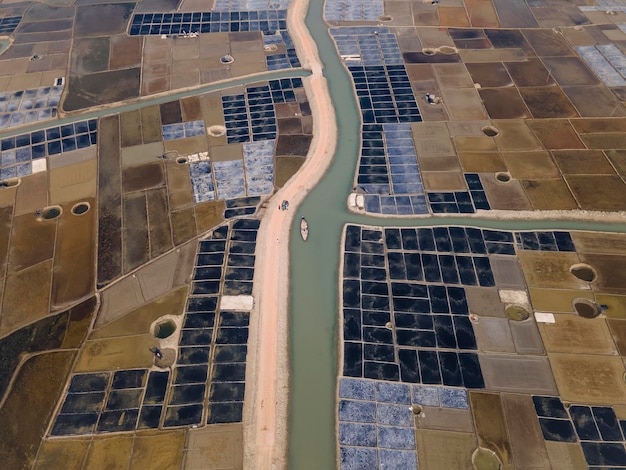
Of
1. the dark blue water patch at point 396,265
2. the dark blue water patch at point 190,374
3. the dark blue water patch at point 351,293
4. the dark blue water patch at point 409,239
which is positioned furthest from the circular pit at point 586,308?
the dark blue water patch at point 190,374

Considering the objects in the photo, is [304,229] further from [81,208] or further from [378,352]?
[81,208]

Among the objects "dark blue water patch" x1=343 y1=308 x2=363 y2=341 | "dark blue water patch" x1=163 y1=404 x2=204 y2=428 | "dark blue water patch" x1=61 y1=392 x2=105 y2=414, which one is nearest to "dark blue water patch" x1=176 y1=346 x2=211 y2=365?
"dark blue water patch" x1=163 y1=404 x2=204 y2=428

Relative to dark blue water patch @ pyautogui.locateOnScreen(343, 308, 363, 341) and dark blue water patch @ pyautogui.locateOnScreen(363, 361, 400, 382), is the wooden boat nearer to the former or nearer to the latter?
dark blue water patch @ pyautogui.locateOnScreen(343, 308, 363, 341)

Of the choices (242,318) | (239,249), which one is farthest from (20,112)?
(242,318)

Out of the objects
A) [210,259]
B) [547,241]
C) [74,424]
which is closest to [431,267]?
[547,241]

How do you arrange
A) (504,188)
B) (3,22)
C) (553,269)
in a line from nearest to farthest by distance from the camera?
(553,269) < (504,188) < (3,22)

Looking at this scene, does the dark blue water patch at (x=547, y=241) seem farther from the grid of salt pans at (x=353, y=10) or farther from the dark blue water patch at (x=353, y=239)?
the grid of salt pans at (x=353, y=10)

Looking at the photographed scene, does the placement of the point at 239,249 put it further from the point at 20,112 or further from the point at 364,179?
the point at 20,112
